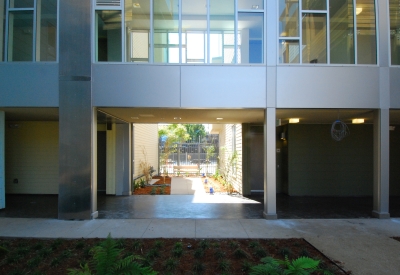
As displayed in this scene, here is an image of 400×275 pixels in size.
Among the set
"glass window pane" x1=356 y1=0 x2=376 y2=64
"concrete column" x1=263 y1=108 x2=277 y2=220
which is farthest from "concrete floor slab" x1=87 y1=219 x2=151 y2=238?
"glass window pane" x1=356 y1=0 x2=376 y2=64

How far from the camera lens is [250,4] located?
7496 millimetres

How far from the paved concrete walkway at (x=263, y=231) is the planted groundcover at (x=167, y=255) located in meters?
0.35

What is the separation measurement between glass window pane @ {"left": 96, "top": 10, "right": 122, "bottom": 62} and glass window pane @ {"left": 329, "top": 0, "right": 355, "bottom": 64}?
5.56 m

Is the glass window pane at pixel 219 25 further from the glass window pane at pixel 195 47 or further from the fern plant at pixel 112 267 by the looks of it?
the fern plant at pixel 112 267

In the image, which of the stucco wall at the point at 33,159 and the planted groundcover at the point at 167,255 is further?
the stucco wall at the point at 33,159

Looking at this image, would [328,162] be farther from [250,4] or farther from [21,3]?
[21,3]

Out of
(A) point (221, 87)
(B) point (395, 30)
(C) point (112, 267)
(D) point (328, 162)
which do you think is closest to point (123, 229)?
(C) point (112, 267)

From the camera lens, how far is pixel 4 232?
20.1 feet

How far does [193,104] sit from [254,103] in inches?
60.8

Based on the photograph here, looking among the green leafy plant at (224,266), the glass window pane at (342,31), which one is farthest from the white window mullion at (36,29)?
the glass window pane at (342,31)

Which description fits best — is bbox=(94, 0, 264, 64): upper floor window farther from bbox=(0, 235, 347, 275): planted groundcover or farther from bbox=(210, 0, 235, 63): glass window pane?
bbox=(0, 235, 347, 275): planted groundcover

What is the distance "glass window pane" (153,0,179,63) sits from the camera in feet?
24.8

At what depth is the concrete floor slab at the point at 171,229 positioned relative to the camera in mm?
6020

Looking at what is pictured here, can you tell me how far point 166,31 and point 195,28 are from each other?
0.76m
